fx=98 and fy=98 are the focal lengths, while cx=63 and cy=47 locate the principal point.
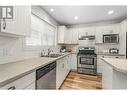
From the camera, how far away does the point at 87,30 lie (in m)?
4.68

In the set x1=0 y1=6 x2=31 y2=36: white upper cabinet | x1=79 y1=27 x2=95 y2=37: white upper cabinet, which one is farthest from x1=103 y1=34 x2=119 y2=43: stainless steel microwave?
x1=0 y1=6 x2=31 y2=36: white upper cabinet

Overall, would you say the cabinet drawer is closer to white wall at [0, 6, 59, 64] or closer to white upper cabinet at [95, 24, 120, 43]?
white wall at [0, 6, 59, 64]

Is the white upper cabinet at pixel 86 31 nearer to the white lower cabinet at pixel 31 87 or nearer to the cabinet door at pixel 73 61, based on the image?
Answer: the cabinet door at pixel 73 61

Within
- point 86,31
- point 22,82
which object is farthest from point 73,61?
point 22,82

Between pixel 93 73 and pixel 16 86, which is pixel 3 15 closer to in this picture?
pixel 16 86

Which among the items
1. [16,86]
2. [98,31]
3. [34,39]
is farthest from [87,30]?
[16,86]

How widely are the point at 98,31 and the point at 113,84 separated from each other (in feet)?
11.1

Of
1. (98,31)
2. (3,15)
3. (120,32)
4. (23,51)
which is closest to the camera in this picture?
(3,15)

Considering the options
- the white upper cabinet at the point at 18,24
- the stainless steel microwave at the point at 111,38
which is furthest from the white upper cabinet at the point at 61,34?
the white upper cabinet at the point at 18,24

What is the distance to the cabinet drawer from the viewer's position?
2.95 feet

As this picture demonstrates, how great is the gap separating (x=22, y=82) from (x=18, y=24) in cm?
84

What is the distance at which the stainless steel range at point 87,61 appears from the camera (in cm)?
420

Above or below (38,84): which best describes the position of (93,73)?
below

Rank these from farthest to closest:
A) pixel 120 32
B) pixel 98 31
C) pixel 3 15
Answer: pixel 98 31
pixel 120 32
pixel 3 15
